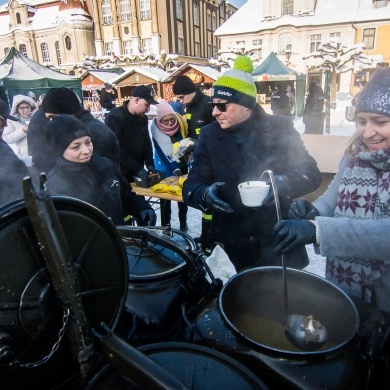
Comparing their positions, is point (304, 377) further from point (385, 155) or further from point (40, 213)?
point (385, 155)

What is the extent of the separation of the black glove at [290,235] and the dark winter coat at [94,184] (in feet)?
4.02

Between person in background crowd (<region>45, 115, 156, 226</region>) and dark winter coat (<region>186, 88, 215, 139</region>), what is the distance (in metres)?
2.80

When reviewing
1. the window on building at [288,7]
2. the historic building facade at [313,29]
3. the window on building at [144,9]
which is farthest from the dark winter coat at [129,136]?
the window on building at [144,9]

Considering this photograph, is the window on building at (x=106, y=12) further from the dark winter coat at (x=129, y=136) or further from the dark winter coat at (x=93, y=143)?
the dark winter coat at (x=93, y=143)

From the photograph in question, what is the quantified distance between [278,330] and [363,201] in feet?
2.35

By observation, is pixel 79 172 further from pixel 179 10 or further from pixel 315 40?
pixel 179 10

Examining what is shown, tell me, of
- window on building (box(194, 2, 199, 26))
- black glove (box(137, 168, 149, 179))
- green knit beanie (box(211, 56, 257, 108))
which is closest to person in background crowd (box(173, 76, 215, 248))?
black glove (box(137, 168, 149, 179))

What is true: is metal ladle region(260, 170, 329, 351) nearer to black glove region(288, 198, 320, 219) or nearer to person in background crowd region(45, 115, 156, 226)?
black glove region(288, 198, 320, 219)

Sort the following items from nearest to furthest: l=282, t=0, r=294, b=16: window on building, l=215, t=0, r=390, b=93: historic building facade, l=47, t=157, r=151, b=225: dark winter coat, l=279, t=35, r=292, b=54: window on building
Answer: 1. l=47, t=157, r=151, b=225: dark winter coat
2. l=215, t=0, r=390, b=93: historic building facade
3. l=279, t=35, r=292, b=54: window on building
4. l=282, t=0, r=294, b=16: window on building

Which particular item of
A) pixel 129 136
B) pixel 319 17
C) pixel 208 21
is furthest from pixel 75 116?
pixel 208 21

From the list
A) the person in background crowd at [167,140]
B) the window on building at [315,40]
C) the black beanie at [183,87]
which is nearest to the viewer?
the person in background crowd at [167,140]

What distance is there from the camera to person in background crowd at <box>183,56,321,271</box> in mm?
2020

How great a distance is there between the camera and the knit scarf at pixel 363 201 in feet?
4.36

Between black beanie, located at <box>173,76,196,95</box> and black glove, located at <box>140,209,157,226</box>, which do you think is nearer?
black glove, located at <box>140,209,157,226</box>
